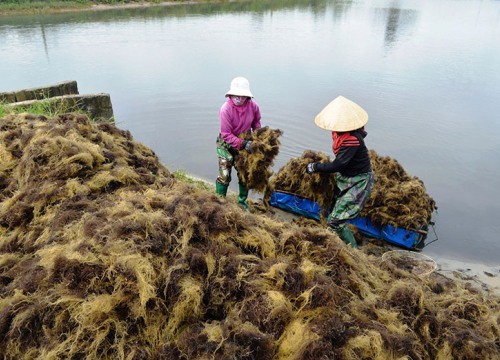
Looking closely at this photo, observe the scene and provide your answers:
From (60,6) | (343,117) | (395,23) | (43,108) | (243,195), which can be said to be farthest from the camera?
(60,6)

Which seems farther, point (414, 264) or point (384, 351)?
point (414, 264)

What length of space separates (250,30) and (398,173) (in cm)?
1806

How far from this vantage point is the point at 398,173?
5574 millimetres

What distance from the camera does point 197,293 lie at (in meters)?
2.18

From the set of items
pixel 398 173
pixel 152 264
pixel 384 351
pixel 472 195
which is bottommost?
pixel 472 195

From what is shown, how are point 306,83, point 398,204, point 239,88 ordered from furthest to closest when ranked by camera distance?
point 306,83, point 398,204, point 239,88

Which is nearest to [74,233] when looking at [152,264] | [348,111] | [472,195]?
[152,264]

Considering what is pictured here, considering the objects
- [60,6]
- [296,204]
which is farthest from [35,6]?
[296,204]

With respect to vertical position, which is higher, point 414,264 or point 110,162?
point 110,162

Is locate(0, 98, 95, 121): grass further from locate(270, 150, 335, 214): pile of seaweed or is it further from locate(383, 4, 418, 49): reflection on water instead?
locate(383, 4, 418, 49): reflection on water

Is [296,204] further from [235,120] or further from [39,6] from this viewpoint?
[39,6]

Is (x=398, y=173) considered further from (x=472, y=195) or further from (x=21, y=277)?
(x=21, y=277)

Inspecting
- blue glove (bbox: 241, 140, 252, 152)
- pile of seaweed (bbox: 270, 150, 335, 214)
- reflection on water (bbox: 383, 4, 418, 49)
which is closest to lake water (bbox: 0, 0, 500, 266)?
reflection on water (bbox: 383, 4, 418, 49)

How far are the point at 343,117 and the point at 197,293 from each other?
259cm
